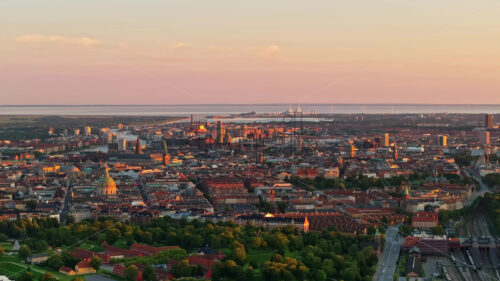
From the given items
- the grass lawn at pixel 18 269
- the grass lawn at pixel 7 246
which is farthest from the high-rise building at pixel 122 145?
the grass lawn at pixel 18 269

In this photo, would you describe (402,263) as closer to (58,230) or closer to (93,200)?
(58,230)

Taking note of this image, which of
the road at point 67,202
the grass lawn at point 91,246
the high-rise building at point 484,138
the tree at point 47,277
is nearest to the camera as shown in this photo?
the tree at point 47,277

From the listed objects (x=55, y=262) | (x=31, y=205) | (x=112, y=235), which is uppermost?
(x=112, y=235)

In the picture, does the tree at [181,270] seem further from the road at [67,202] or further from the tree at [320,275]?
the road at [67,202]

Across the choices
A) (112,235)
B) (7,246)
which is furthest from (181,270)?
(7,246)

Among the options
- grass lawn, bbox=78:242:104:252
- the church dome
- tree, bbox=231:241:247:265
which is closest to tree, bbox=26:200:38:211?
the church dome

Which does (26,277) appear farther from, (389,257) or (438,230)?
(438,230)
